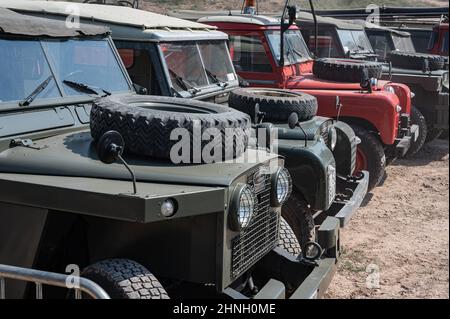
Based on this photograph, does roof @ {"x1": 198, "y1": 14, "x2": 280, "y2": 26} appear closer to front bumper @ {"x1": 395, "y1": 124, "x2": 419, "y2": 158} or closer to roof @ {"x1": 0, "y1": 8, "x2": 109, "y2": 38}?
front bumper @ {"x1": 395, "y1": 124, "x2": 419, "y2": 158}

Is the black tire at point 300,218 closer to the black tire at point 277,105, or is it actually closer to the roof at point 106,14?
the black tire at point 277,105

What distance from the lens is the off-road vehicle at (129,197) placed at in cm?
277

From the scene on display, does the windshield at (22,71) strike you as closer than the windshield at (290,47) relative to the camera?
Yes

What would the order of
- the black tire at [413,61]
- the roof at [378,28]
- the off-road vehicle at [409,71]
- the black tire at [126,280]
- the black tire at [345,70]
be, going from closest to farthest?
1. the black tire at [126,280]
2. the black tire at [345,70]
3. the off-road vehicle at [409,71]
4. the black tire at [413,61]
5. the roof at [378,28]

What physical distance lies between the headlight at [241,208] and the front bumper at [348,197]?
5.17 ft

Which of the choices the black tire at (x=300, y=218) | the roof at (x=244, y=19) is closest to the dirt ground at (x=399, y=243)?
the black tire at (x=300, y=218)

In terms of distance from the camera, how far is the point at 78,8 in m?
5.68

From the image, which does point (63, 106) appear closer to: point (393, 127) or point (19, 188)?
point (19, 188)

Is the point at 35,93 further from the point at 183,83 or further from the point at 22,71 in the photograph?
the point at 183,83

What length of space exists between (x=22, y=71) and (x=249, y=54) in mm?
4516

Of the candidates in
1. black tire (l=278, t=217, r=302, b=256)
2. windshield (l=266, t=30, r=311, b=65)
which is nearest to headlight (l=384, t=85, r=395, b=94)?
windshield (l=266, t=30, r=311, b=65)

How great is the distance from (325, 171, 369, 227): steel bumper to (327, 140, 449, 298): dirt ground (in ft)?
1.76

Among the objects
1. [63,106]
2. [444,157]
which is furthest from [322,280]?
[444,157]

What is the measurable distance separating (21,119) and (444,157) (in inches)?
329
